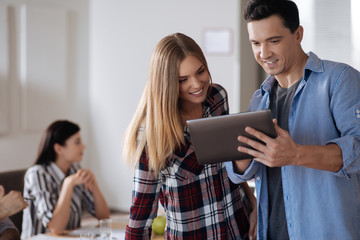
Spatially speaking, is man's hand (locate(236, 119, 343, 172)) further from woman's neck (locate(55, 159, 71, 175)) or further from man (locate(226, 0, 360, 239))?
woman's neck (locate(55, 159, 71, 175))

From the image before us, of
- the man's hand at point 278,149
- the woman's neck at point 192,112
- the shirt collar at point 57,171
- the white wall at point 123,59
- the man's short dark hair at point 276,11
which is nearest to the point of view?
the man's hand at point 278,149

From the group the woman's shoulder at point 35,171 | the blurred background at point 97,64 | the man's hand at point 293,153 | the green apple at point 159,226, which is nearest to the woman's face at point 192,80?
the man's hand at point 293,153

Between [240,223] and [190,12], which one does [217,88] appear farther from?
[190,12]

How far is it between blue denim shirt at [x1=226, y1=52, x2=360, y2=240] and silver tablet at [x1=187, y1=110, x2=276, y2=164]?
19cm

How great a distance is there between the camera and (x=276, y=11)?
155 cm

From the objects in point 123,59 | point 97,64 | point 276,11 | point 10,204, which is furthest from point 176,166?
point 97,64

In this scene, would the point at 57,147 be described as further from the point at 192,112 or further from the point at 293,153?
the point at 293,153

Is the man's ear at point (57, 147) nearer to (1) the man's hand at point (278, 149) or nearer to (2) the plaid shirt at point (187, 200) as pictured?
(2) the plaid shirt at point (187, 200)

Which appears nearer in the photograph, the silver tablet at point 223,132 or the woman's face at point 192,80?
the silver tablet at point 223,132

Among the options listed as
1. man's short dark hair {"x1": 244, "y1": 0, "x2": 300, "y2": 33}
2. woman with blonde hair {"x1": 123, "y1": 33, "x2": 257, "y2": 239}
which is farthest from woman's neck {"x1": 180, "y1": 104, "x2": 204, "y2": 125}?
man's short dark hair {"x1": 244, "y1": 0, "x2": 300, "y2": 33}

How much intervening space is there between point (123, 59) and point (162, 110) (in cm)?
314

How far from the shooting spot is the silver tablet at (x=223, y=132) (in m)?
1.41

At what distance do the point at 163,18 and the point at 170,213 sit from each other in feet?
9.74

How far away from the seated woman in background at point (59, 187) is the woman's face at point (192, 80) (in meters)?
1.15
